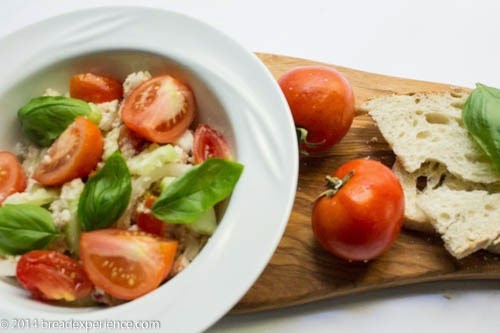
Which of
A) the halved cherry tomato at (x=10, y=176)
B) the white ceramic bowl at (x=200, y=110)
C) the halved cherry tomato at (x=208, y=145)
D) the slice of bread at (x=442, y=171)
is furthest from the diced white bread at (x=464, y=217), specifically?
the halved cherry tomato at (x=10, y=176)

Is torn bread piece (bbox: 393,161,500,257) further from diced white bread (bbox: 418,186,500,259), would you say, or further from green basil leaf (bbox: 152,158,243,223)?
green basil leaf (bbox: 152,158,243,223)

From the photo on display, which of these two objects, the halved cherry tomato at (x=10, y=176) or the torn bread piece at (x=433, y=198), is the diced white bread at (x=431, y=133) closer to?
the torn bread piece at (x=433, y=198)

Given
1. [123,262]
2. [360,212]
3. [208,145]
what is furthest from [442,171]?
[123,262]

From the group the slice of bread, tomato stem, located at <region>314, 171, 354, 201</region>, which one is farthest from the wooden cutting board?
tomato stem, located at <region>314, 171, 354, 201</region>

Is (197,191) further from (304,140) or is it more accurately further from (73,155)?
(304,140)

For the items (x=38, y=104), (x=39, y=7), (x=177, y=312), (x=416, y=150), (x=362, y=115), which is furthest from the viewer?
(x=39, y=7)

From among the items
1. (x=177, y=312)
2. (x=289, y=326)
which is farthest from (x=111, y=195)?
(x=289, y=326)

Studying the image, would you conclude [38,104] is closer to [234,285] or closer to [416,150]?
[234,285]
